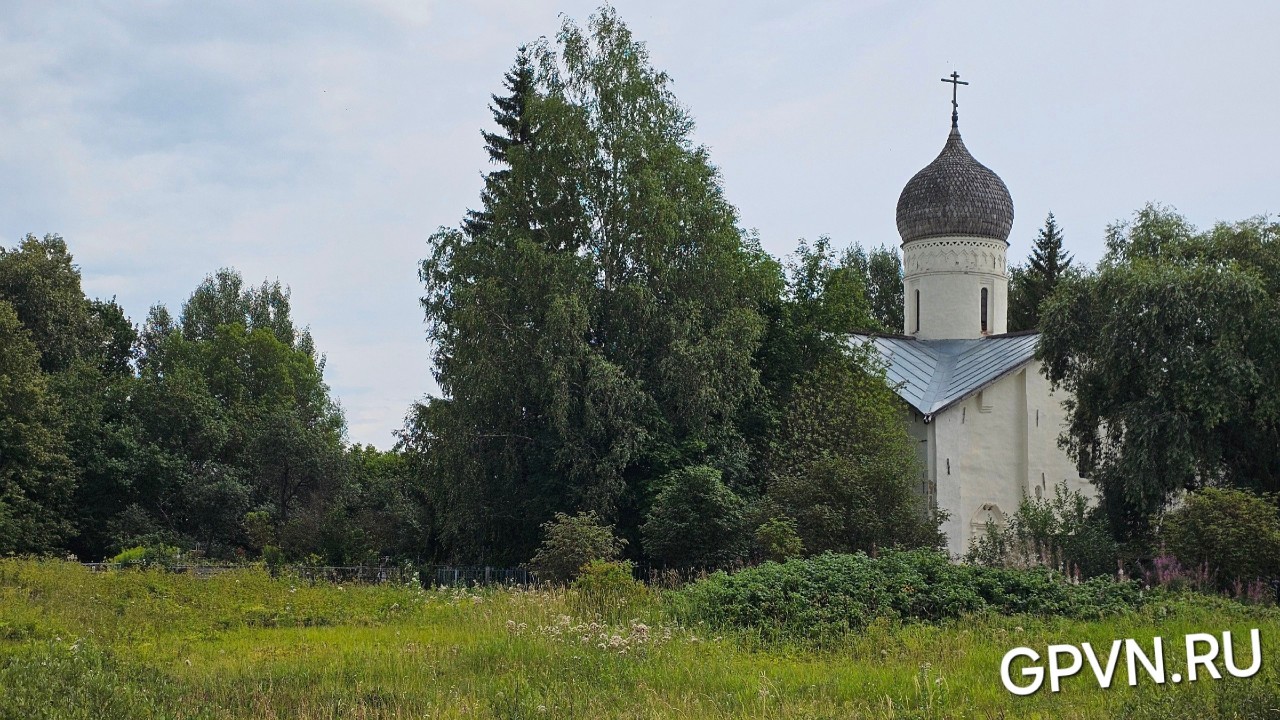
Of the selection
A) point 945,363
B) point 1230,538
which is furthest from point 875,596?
point 945,363

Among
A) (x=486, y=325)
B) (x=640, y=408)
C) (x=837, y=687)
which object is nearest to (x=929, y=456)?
(x=640, y=408)

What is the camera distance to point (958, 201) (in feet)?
109

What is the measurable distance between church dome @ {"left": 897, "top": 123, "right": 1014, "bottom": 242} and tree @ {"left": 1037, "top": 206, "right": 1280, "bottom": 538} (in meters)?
9.53

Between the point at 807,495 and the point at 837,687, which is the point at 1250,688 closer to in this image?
the point at 837,687

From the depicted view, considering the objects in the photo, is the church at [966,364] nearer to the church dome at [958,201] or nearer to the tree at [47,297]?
the church dome at [958,201]

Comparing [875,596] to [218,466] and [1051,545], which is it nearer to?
[1051,545]

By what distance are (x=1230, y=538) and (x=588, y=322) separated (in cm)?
1256

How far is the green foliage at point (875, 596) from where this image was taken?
13102mm

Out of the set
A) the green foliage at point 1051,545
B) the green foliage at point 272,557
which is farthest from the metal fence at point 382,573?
the green foliage at point 1051,545

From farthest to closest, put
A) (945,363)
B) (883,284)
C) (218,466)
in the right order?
(883,284) → (218,466) → (945,363)

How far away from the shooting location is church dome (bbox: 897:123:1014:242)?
33250mm

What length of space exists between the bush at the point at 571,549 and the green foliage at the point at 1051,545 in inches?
237

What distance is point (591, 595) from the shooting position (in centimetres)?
1566

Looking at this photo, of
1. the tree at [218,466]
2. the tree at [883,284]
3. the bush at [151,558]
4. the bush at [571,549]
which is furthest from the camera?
the tree at [883,284]
